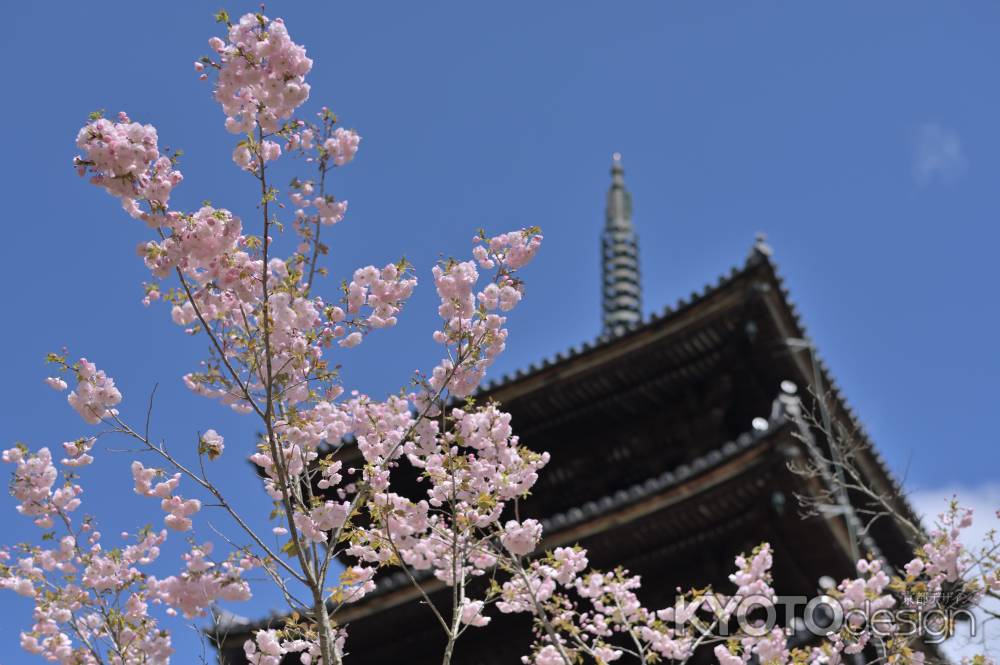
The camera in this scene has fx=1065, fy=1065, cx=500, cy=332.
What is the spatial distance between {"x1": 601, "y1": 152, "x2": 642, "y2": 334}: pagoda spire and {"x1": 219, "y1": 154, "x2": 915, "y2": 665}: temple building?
535 inches

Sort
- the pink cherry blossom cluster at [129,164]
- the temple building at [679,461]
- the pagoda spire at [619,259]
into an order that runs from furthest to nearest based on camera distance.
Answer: the pagoda spire at [619,259], the temple building at [679,461], the pink cherry blossom cluster at [129,164]

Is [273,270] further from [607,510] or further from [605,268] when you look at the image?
[605,268]

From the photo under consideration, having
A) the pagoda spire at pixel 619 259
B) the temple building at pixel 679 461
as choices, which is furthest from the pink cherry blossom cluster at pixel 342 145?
the pagoda spire at pixel 619 259

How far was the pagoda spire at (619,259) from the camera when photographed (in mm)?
27922

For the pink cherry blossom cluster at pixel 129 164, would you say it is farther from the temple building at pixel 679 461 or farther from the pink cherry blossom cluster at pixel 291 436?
the temple building at pixel 679 461

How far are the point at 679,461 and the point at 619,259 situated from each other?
16.0 meters

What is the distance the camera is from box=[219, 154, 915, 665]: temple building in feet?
34.0

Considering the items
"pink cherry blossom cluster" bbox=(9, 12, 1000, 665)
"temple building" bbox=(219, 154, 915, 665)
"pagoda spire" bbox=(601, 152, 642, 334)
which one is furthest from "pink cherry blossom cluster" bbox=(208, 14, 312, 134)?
"pagoda spire" bbox=(601, 152, 642, 334)

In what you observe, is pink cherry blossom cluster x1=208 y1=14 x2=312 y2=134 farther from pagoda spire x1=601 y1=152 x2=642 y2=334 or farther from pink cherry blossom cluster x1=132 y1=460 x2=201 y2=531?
pagoda spire x1=601 y1=152 x2=642 y2=334

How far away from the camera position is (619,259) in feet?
93.6

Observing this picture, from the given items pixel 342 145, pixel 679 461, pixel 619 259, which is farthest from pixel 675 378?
pixel 619 259

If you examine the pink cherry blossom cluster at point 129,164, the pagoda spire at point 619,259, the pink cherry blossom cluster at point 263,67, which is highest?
the pagoda spire at point 619,259

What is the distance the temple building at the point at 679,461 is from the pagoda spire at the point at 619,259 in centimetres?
1360

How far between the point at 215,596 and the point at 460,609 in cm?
141
